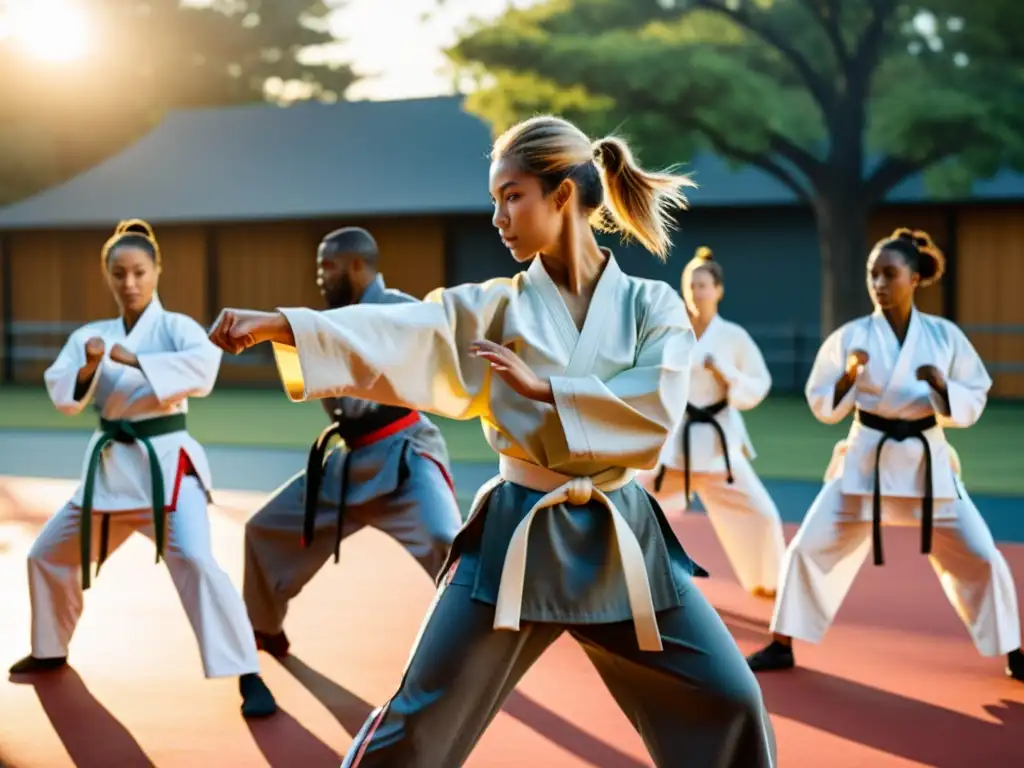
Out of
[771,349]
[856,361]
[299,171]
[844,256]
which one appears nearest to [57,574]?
[856,361]

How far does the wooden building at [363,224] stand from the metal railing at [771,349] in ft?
0.09

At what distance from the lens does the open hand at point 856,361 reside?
14.9ft

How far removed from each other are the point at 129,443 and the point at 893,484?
8.53 feet

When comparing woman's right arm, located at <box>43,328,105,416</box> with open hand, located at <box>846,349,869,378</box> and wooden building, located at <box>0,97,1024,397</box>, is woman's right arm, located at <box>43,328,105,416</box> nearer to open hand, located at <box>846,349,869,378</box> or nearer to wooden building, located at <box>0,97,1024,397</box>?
open hand, located at <box>846,349,869,378</box>

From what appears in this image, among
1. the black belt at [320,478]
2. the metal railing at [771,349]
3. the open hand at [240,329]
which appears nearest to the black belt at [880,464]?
the black belt at [320,478]

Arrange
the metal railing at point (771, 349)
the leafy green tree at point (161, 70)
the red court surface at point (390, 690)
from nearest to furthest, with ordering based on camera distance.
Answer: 1. the red court surface at point (390, 690)
2. the metal railing at point (771, 349)
3. the leafy green tree at point (161, 70)

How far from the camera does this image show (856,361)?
180 inches

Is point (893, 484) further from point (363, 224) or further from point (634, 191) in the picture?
point (363, 224)

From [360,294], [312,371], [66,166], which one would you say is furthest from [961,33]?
[66,166]

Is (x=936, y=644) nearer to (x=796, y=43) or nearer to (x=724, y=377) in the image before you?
(x=724, y=377)

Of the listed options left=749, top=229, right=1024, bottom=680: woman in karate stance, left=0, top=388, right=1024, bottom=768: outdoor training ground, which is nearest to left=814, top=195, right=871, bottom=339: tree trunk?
left=0, top=388, right=1024, bottom=768: outdoor training ground

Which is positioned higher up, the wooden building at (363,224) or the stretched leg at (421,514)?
the wooden building at (363,224)

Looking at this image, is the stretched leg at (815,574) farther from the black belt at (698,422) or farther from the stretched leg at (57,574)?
the stretched leg at (57,574)

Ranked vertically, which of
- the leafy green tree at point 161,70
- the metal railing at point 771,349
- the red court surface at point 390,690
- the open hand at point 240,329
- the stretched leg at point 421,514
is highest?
the leafy green tree at point 161,70
